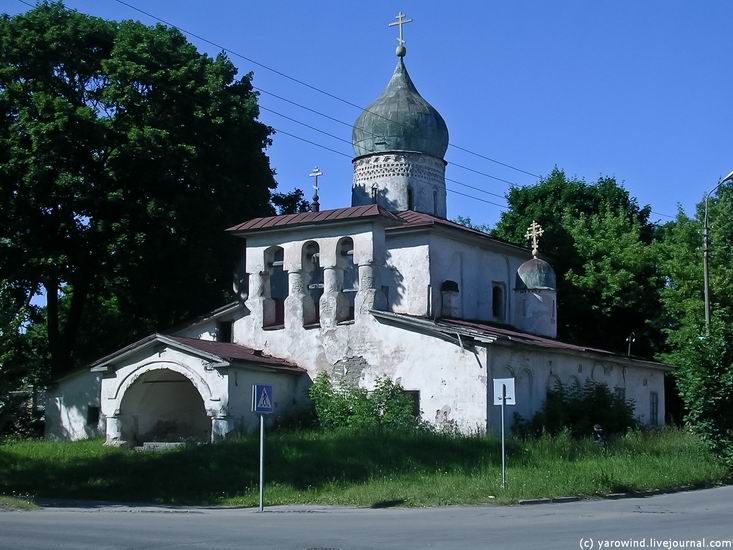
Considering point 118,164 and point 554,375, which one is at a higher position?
point 118,164

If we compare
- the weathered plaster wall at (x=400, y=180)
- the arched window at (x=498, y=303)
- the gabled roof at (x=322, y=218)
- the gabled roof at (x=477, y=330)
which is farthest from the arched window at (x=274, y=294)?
the arched window at (x=498, y=303)

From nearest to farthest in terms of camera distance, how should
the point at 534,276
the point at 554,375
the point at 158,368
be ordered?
1. the point at 158,368
2. the point at 554,375
3. the point at 534,276

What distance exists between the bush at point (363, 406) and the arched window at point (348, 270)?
232cm

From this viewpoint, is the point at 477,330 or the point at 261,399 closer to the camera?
the point at 261,399

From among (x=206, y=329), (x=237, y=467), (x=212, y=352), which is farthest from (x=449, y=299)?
(x=237, y=467)

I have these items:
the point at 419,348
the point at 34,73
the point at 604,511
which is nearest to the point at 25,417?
the point at 34,73

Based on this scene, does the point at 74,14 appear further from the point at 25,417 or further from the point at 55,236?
the point at 25,417

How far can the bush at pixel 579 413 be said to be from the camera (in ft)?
99.6

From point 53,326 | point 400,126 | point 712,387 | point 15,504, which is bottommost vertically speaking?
point 15,504

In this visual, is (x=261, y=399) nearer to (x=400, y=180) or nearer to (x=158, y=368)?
(x=158, y=368)

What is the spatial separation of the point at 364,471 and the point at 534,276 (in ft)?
53.0

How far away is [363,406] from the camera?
96.1 feet

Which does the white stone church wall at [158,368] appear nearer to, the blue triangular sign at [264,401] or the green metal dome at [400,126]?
the blue triangular sign at [264,401]

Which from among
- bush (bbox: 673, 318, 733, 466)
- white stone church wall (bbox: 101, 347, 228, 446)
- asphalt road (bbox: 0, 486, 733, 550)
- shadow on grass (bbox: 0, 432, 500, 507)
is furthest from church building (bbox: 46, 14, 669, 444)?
asphalt road (bbox: 0, 486, 733, 550)
